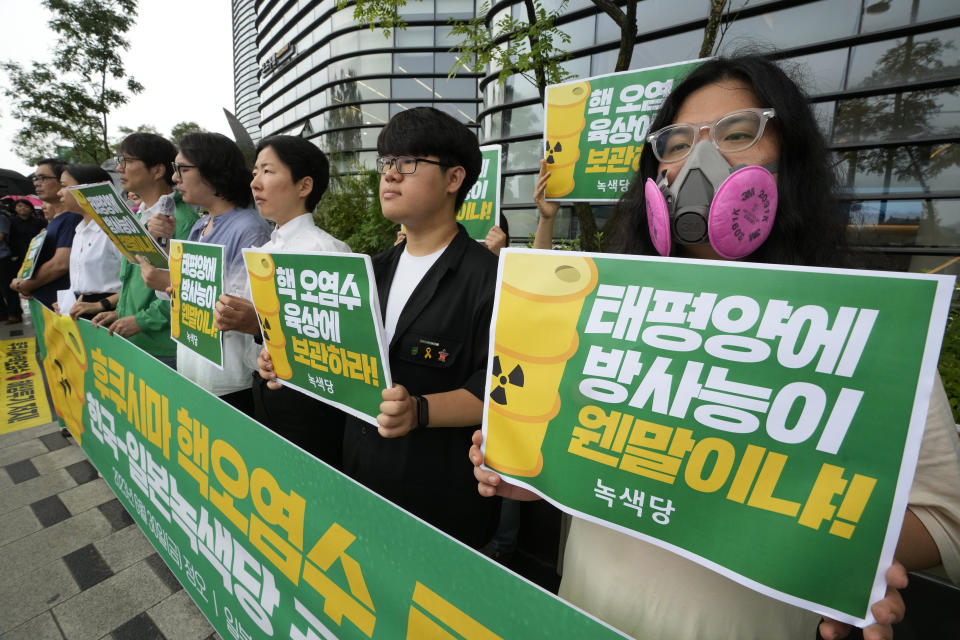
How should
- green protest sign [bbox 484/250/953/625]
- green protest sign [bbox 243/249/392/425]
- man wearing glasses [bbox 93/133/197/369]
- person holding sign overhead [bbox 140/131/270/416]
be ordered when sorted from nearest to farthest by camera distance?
green protest sign [bbox 484/250/953/625] → green protest sign [bbox 243/249/392/425] → person holding sign overhead [bbox 140/131/270/416] → man wearing glasses [bbox 93/133/197/369]

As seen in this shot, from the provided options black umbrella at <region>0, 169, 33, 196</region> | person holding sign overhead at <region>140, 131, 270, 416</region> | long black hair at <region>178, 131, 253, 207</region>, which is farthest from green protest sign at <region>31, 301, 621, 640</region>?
black umbrella at <region>0, 169, 33, 196</region>

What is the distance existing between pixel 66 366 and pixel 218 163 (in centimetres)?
208

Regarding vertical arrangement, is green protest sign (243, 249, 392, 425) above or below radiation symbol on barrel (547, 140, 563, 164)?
below

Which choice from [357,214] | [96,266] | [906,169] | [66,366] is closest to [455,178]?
[96,266]

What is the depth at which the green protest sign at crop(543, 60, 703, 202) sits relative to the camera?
250cm

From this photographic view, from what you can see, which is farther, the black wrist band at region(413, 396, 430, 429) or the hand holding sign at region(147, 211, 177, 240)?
the hand holding sign at region(147, 211, 177, 240)

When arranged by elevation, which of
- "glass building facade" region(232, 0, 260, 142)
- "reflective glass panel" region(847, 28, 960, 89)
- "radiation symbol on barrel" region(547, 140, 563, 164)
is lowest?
"radiation symbol on barrel" region(547, 140, 563, 164)

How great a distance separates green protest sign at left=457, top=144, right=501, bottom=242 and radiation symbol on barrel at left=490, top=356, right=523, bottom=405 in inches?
96.6

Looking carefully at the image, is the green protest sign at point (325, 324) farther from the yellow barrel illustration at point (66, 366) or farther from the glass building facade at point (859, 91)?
the yellow barrel illustration at point (66, 366)

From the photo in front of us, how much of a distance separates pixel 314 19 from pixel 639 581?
120ft

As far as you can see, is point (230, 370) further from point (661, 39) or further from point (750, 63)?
point (661, 39)

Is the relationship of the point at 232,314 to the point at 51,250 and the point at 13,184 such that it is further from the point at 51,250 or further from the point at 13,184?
the point at 13,184

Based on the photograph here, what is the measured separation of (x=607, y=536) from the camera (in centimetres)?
94

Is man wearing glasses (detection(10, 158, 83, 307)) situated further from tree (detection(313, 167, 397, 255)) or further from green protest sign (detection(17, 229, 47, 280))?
tree (detection(313, 167, 397, 255))
